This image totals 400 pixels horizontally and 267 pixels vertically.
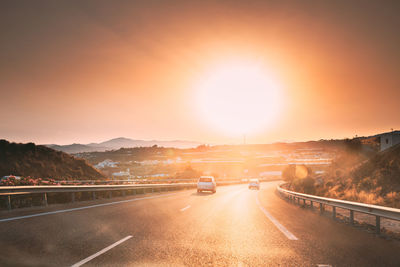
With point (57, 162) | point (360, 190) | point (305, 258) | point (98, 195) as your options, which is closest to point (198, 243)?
point (305, 258)

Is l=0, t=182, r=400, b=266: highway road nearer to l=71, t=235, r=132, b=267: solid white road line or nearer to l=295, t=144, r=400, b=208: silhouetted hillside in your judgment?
l=71, t=235, r=132, b=267: solid white road line

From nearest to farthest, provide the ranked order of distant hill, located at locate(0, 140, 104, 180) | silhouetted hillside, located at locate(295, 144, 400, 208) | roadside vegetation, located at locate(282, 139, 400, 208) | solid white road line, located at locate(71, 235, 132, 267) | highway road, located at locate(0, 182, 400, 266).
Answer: solid white road line, located at locate(71, 235, 132, 267), highway road, located at locate(0, 182, 400, 266), silhouetted hillside, located at locate(295, 144, 400, 208), roadside vegetation, located at locate(282, 139, 400, 208), distant hill, located at locate(0, 140, 104, 180)

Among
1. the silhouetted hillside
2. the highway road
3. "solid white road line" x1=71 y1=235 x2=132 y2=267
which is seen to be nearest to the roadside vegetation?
the silhouetted hillside

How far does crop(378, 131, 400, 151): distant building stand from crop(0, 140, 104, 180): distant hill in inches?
1591

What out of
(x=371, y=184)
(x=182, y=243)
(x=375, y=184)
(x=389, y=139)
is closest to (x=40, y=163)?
(x=182, y=243)

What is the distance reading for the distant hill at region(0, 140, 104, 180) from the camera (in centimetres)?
3155

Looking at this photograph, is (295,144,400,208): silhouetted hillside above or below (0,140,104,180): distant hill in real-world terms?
below

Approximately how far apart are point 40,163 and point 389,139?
153ft

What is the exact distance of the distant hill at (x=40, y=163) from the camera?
3155 centimetres

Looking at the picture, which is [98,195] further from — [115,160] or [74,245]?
[115,160]

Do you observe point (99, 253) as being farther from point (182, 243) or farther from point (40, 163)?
point (40, 163)

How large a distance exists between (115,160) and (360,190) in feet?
205

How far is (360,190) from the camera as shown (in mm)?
24125

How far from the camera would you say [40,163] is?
1329 inches
